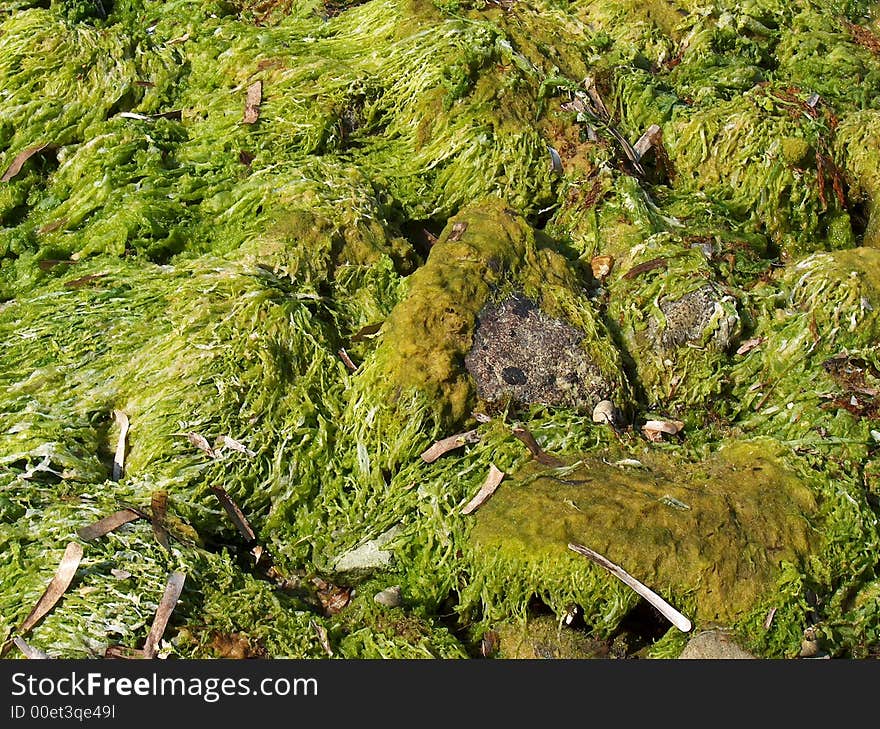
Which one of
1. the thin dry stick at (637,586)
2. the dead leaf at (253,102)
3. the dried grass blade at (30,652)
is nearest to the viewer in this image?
the dried grass blade at (30,652)

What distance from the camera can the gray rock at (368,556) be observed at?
3.25 metres

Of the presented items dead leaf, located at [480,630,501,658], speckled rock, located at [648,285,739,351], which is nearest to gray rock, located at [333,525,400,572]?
dead leaf, located at [480,630,501,658]

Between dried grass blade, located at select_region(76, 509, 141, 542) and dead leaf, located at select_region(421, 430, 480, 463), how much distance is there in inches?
43.2

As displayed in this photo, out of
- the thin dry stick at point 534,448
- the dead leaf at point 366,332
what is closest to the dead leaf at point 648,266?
the thin dry stick at point 534,448

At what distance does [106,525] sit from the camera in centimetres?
291

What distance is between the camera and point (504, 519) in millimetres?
3104

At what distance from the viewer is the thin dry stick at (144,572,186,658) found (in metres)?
2.61

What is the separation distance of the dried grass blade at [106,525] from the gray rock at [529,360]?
140cm

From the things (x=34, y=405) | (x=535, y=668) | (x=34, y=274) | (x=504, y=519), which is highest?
(x=34, y=274)

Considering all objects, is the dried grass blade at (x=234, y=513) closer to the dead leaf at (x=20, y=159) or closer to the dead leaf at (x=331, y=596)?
the dead leaf at (x=331, y=596)

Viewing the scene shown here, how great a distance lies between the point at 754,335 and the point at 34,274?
10.9 feet

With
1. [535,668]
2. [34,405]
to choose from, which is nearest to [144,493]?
[34,405]

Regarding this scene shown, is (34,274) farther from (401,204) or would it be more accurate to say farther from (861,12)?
(861,12)

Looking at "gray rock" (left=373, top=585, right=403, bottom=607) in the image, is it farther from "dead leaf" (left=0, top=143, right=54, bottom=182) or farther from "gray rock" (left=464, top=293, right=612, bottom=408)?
"dead leaf" (left=0, top=143, right=54, bottom=182)
